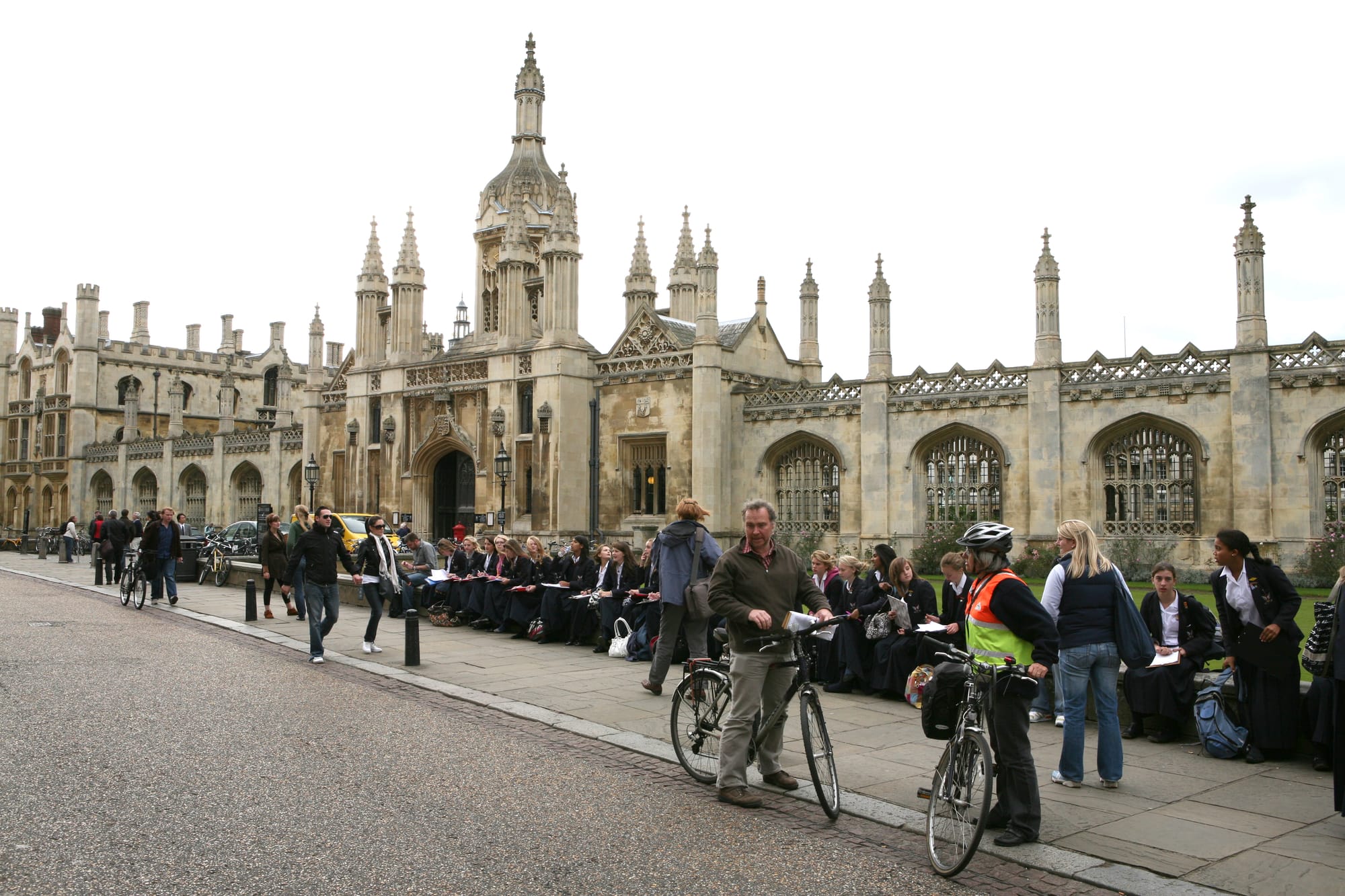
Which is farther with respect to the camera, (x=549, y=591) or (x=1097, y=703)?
(x=549, y=591)

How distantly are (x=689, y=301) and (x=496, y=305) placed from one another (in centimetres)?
602

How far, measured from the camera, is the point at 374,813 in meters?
6.24

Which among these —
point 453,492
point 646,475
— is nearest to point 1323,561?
point 646,475

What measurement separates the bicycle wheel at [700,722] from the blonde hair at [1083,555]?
2.32 meters

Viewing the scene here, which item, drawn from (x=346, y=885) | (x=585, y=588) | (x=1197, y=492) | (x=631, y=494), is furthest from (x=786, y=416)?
(x=346, y=885)

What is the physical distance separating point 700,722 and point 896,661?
3.33m

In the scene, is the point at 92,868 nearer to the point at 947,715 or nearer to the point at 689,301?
the point at 947,715

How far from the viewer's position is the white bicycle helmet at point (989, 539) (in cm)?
614

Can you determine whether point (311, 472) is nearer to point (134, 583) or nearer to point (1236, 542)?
point (134, 583)

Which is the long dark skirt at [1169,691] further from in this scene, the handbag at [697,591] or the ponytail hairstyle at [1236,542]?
the handbag at [697,591]

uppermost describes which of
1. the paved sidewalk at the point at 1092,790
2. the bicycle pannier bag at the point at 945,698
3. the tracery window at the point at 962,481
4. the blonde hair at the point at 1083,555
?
the tracery window at the point at 962,481

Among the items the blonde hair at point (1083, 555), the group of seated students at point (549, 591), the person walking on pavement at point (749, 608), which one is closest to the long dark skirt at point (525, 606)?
the group of seated students at point (549, 591)

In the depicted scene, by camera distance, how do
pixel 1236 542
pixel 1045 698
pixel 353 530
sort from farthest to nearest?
pixel 353 530 → pixel 1045 698 → pixel 1236 542

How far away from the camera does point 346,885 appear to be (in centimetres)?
507
